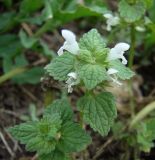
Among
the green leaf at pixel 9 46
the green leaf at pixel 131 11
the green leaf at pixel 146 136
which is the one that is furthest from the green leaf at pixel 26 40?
the green leaf at pixel 146 136

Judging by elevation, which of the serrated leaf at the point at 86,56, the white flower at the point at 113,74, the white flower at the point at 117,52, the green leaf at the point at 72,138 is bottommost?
the green leaf at the point at 72,138

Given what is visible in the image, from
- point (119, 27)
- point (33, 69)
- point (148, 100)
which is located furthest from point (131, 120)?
point (33, 69)

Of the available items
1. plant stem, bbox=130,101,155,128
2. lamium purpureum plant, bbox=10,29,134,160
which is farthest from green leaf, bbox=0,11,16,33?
lamium purpureum plant, bbox=10,29,134,160

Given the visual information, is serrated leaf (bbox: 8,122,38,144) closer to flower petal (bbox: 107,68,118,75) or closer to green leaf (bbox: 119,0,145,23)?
flower petal (bbox: 107,68,118,75)

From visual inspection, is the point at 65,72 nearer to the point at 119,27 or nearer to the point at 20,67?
the point at 119,27

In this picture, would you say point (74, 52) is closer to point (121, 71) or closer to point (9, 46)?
point (121, 71)

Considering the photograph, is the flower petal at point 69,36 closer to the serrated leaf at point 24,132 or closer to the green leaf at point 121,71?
the green leaf at point 121,71
